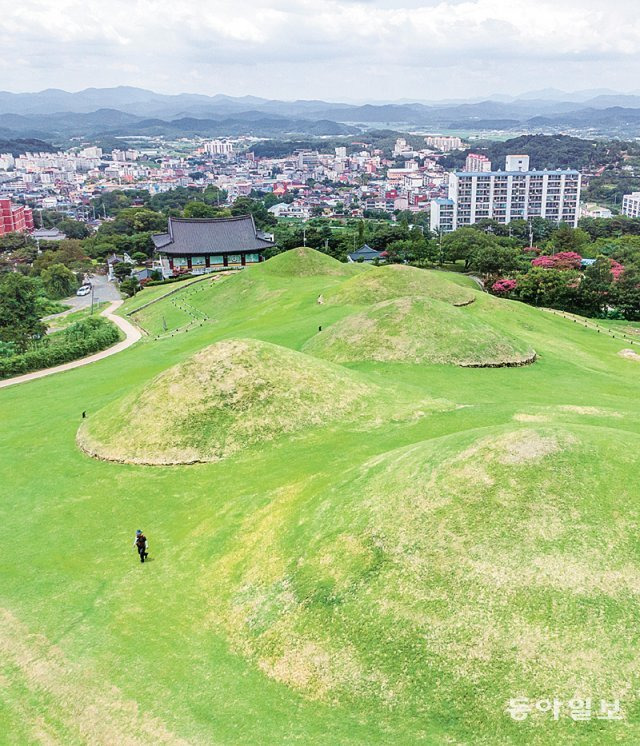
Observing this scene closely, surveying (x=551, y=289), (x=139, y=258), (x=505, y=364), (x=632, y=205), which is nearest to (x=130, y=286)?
(x=139, y=258)

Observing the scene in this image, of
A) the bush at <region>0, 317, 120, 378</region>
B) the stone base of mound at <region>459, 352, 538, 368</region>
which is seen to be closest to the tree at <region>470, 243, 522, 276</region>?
the stone base of mound at <region>459, 352, 538, 368</region>

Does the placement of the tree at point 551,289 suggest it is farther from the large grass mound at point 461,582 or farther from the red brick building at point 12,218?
the red brick building at point 12,218

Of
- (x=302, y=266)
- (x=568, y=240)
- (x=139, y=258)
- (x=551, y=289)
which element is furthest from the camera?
(x=139, y=258)

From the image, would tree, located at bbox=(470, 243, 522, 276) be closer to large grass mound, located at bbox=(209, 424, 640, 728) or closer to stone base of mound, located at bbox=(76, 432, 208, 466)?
stone base of mound, located at bbox=(76, 432, 208, 466)

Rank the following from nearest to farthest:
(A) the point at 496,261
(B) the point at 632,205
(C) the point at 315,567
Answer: (C) the point at 315,567
(A) the point at 496,261
(B) the point at 632,205

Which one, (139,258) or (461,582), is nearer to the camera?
(461,582)

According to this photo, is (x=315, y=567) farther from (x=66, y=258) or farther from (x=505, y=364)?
(x=66, y=258)

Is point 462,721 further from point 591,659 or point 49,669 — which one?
point 49,669
